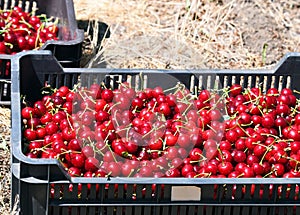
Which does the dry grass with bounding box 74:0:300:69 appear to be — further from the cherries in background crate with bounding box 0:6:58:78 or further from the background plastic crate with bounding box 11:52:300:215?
the background plastic crate with bounding box 11:52:300:215

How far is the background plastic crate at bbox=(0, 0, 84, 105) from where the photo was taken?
340cm

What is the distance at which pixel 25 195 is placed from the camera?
253 centimetres

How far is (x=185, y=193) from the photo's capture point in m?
2.54

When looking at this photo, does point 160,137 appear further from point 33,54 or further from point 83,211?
point 33,54

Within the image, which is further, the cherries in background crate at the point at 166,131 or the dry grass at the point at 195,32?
the dry grass at the point at 195,32

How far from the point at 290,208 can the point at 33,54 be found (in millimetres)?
1137

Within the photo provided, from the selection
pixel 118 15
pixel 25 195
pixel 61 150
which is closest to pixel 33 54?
pixel 61 150

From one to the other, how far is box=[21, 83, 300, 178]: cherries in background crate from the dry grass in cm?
84

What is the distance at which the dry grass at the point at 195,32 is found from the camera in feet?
13.2

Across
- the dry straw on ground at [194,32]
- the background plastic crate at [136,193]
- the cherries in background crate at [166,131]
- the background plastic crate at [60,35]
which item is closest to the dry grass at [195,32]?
the dry straw on ground at [194,32]

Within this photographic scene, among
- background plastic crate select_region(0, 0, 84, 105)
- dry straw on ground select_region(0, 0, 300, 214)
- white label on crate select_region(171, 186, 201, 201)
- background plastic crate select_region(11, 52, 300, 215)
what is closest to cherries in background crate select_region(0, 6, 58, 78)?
background plastic crate select_region(0, 0, 84, 105)

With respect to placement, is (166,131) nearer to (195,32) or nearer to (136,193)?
(136,193)

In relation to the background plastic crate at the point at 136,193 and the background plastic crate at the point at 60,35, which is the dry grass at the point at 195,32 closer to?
the background plastic crate at the point at 60,35

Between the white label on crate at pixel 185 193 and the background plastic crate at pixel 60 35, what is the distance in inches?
43.6
